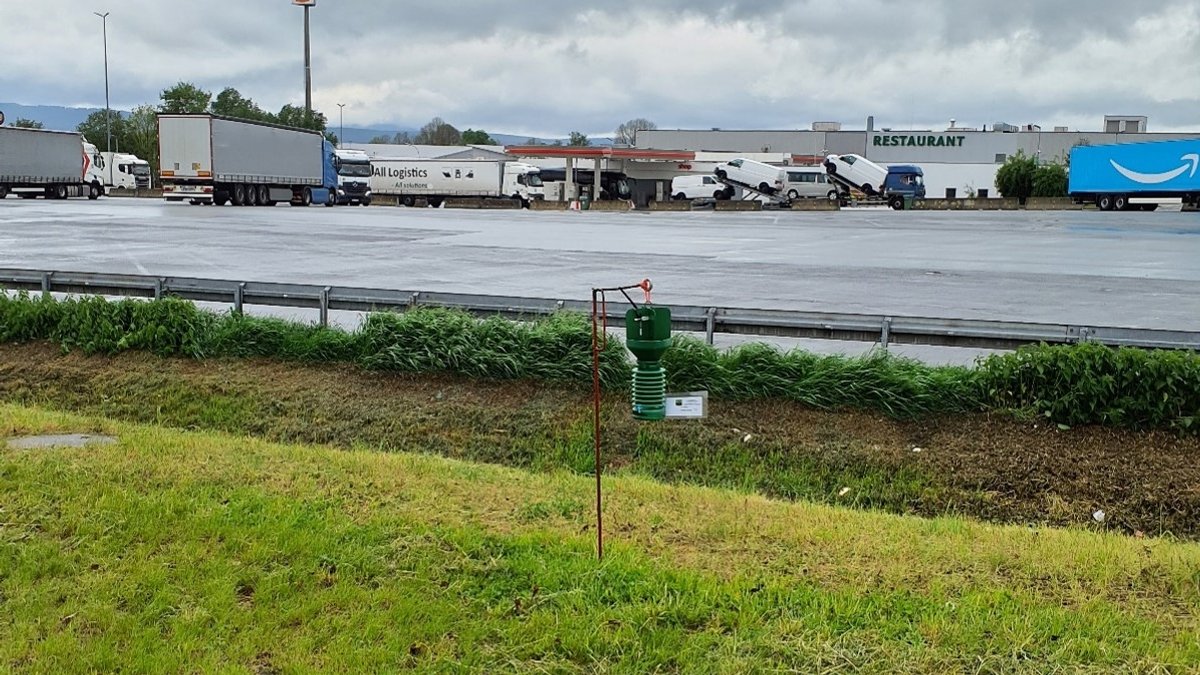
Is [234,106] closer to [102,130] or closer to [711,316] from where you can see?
[102,130]

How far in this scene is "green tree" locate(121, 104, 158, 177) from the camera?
9962cm

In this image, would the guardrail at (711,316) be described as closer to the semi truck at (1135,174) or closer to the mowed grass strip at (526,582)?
the mowed grass strip at (526,582)

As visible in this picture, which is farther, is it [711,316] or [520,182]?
[520,182]

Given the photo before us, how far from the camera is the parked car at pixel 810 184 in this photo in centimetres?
6419

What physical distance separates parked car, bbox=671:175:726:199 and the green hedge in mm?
56390

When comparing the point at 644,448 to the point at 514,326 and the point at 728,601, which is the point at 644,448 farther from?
the point at 728,601

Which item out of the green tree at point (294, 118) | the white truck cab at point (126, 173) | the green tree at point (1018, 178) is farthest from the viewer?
the green tree at point (294, 118)

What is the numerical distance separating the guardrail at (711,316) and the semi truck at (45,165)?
45.9 meters

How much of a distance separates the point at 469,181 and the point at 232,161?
18212 millimetres

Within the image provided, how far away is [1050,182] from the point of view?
67.1m

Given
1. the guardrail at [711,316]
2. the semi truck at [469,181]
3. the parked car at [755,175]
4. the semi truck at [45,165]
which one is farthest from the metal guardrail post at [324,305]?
the parked car at [755,175]

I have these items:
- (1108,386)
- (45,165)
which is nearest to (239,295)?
(1108,386)

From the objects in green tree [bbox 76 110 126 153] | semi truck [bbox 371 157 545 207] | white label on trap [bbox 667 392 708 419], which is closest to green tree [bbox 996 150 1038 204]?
semi truck [bbox 371 157 545 207]

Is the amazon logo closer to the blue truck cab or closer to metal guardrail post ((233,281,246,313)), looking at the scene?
the blue truck cab
